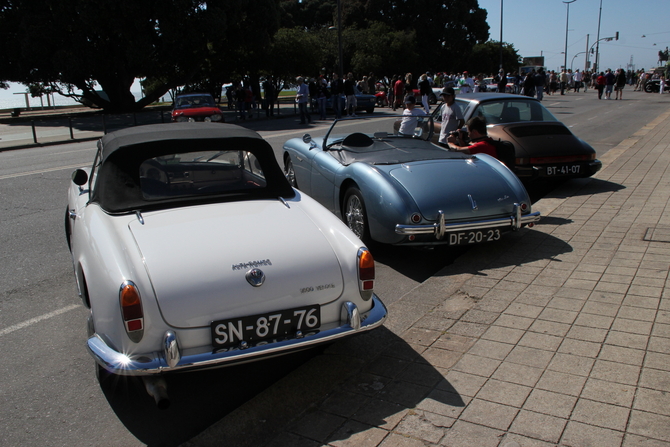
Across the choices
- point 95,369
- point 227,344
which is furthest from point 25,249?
point 227,344

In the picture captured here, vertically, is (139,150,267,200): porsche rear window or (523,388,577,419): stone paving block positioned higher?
(139,150,267,200): porsche rear window

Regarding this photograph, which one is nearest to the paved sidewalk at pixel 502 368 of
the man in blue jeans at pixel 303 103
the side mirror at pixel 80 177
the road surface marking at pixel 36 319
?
the road surface marking at pixel 36 319

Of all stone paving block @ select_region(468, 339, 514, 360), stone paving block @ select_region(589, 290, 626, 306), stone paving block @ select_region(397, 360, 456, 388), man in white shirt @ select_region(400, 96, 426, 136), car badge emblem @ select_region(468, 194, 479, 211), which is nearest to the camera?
stone paving block @ select_region(397, 360, 456, 388)

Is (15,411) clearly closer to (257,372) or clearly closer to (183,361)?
(183,361)

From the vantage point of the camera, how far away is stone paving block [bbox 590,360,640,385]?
10.6 ft

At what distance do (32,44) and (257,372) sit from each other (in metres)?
26.9

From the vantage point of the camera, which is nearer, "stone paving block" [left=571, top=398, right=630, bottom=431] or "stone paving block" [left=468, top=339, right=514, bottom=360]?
"stone paving block" [left=571, top=398, right=630, bottom=431]

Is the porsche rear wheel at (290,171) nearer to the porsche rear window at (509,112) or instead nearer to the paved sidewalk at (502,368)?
the paved sidewalk at (502,368)

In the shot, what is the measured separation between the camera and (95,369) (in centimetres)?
367

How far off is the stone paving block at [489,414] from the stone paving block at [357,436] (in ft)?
1.51

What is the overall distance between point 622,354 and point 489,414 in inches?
45.4

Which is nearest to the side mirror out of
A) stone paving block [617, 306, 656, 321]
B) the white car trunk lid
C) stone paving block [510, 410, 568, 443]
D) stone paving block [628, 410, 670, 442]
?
the white car trunk lid

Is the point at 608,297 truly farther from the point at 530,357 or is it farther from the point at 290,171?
the point at 290,171

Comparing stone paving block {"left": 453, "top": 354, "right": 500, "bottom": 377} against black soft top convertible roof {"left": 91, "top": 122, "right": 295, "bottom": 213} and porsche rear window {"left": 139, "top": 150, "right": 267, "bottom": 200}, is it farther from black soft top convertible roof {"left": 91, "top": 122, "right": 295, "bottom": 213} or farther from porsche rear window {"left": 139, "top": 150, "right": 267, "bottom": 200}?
porsche rear window {"left": 139, "top": 150, "right": 267, "bottom": 200}
